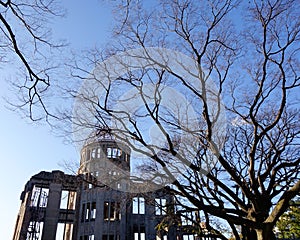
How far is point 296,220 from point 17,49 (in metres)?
23.9

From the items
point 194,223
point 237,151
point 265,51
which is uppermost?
point 265,51

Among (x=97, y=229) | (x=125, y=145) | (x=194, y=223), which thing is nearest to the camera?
(x=125, y=145)

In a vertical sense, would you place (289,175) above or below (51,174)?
below

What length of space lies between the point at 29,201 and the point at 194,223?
18.3 metres

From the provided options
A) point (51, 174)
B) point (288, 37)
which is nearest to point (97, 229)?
point (51, 174)

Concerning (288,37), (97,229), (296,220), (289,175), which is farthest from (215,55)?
(97,229)

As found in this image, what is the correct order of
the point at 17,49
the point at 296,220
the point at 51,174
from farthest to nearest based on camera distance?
the point at 51,174 < the point at 296,220 < the point at 17,49

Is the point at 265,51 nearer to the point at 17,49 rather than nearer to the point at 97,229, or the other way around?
the point at 17,49

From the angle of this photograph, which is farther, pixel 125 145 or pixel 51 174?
pixel 51 174

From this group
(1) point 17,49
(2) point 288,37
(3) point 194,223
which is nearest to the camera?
(1) point 17,49

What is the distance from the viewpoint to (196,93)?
9695 mm

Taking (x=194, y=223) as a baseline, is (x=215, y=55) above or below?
above

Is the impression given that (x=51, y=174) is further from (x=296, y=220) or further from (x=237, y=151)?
(x=296, y=220)

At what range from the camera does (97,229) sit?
25.3 m
